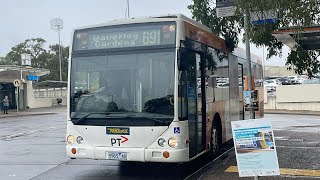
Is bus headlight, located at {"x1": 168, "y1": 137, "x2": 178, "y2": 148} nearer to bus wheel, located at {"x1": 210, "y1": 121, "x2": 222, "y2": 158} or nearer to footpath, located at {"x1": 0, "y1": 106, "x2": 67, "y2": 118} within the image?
bus wheel, located at {"x1": 210, "y1": 121, "x2": 222, "y2": 158}

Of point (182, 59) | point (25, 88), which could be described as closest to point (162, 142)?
point (182, 59)

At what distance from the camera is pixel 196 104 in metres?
9.08

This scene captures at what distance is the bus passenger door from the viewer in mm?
8711

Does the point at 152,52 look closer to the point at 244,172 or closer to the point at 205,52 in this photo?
the point at 205,52

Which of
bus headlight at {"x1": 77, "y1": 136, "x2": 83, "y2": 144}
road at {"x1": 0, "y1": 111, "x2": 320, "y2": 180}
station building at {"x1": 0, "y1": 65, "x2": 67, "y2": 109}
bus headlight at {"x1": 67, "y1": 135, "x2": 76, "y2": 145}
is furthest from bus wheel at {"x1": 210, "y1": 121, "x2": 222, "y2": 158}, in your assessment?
station building at {"x1": 0, "y1": 65, "x2": 67, "y2": 109}

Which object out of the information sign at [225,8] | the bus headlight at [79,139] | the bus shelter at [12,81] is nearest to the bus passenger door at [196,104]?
the information sign at [225,8]

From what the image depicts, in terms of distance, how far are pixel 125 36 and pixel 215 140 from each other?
3753mm

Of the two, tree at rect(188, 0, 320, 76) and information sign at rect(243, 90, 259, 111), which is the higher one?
tree at rect(188, 0, 320, 76)

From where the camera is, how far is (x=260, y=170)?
6250mm

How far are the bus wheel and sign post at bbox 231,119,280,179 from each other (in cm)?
400

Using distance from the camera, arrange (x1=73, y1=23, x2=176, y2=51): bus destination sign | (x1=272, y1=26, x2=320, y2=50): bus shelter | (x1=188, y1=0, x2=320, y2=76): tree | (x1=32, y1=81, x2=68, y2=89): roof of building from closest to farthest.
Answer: (x1=188, y1=0, x2=320, y2=76): tree, (x1=272, y1=26, x2=320, y2=50): bus shelter, (x1=73, y1=23, x2=176, y2=51): bus destination sign, (x1=32, y1=81, x2=68, y2=89): roof of building

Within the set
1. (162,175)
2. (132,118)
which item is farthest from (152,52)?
(162,175)

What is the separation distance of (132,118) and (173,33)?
1.79 metres

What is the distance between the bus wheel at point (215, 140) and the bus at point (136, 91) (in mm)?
1252
